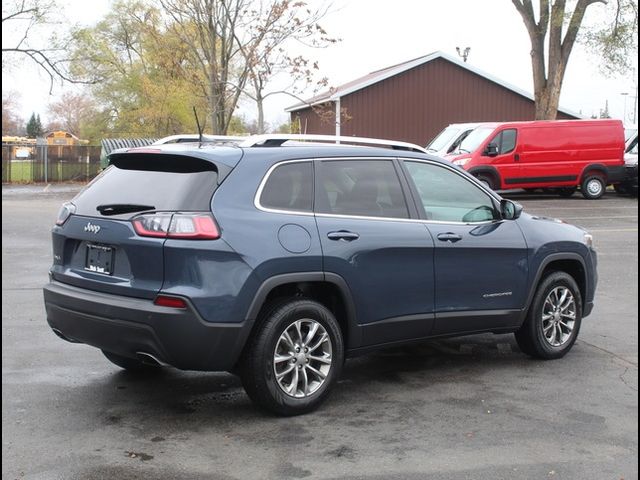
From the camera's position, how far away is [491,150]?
22.5 meters

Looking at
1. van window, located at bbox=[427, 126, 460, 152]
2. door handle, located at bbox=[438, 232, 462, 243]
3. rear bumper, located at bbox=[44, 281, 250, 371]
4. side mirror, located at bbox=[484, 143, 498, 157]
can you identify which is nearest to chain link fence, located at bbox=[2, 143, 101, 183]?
van window, located at bbox=[427, 126, 460, 152]

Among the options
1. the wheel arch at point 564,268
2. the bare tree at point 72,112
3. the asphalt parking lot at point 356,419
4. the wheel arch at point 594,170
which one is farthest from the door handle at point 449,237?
the bare tree at point 72,112

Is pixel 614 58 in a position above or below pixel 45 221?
above

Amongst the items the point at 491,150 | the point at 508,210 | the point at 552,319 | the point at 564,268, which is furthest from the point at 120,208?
the point at 491,150

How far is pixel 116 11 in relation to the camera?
5356 centimetres

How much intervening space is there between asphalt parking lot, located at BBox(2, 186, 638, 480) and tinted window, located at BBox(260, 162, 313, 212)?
4.29 ft

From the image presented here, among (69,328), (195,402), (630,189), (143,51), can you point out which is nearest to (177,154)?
(69,328)

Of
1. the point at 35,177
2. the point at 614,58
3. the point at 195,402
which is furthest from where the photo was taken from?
the point at 35,177

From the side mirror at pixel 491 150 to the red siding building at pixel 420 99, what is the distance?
11.9 meters

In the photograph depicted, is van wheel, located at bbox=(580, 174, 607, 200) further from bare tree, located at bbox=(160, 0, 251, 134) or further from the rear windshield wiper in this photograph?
the rear windshield wiper

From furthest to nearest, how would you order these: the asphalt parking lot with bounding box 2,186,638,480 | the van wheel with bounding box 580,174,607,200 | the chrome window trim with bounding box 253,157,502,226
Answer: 1. the van wheel with bounding box 580,174,607,200
2. the chrome window trim with bounding box 253,157,502,226
3. the asphalt parking lot with bounding box 2,186,638,480

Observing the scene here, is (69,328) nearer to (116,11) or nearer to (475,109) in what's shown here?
(475,109)

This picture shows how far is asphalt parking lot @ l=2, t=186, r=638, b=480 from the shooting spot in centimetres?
427

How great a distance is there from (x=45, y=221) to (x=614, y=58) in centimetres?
2231
